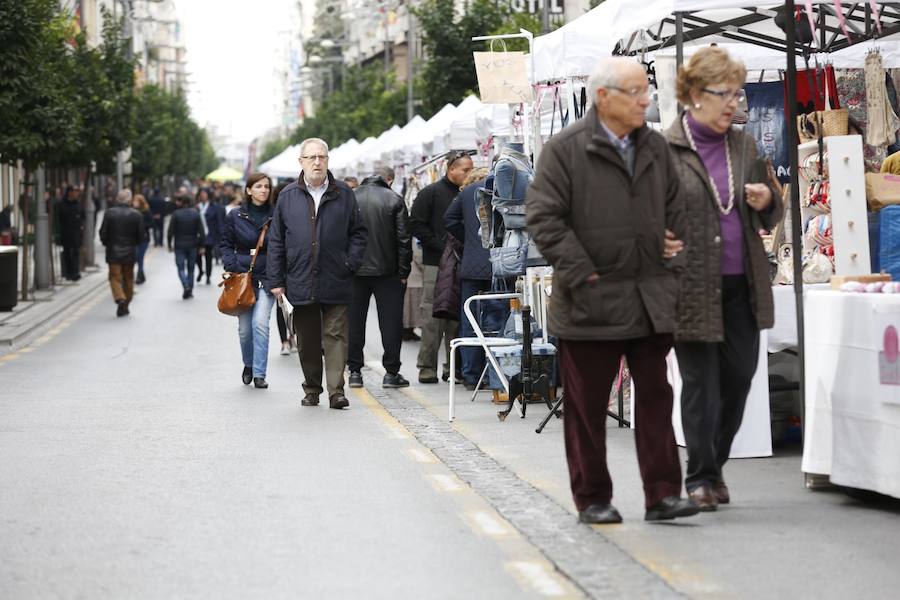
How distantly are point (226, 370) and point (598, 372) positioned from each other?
10318 mm

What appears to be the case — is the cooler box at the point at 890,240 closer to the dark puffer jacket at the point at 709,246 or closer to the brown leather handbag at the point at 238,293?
the dark puffer jacket at the point at 709,246

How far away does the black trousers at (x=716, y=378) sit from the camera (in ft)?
25.8

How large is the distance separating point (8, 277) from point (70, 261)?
12.3 meters

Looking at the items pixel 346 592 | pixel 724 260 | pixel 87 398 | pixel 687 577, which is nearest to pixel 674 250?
pixel 724 260

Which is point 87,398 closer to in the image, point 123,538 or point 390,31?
point 123,538

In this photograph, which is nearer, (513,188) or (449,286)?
(513,188)

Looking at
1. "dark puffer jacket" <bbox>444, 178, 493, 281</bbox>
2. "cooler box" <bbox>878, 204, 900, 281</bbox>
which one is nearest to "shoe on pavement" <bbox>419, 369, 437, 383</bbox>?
"dark puffer jacket" <bbox>444, 178, 493, 281</bbox>

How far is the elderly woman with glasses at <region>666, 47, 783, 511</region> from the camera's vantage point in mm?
7754

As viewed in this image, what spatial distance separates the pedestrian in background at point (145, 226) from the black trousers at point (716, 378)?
88.1 feet

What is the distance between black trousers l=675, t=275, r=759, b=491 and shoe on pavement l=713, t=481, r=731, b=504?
5 cm

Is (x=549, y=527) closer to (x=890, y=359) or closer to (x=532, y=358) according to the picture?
(x=890, y=359)

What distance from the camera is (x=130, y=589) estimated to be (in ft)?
21.7

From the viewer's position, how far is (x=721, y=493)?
26.8 feet

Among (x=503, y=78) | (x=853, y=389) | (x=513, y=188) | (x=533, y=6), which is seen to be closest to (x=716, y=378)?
(x=853, y=389)
